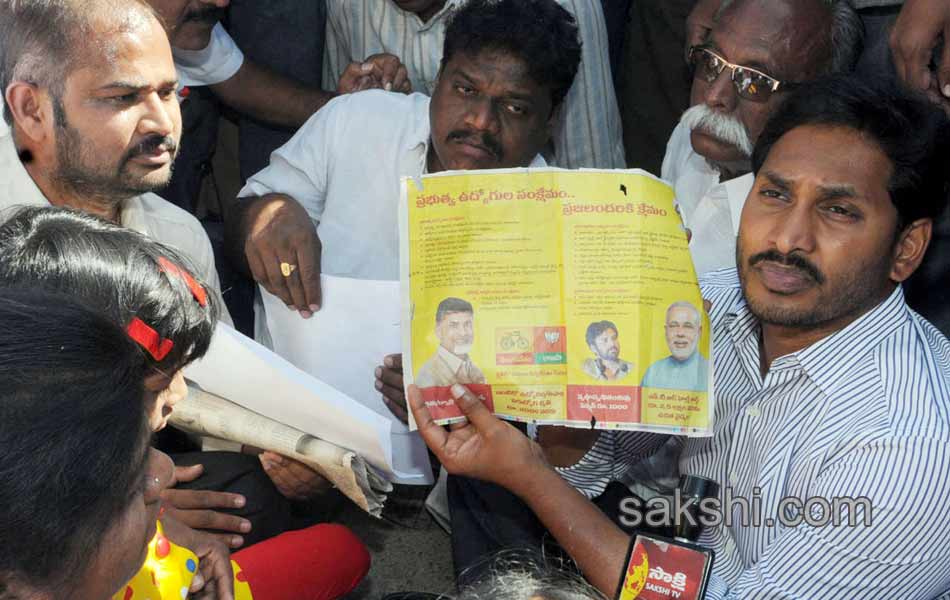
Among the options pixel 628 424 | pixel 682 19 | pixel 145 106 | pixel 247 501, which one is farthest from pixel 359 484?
pixel 682 19

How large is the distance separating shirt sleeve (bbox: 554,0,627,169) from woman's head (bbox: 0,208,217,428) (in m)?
1.90

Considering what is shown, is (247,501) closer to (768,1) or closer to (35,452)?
(35,452)

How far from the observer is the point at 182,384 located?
2113 mm

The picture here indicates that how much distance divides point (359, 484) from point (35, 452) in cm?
108

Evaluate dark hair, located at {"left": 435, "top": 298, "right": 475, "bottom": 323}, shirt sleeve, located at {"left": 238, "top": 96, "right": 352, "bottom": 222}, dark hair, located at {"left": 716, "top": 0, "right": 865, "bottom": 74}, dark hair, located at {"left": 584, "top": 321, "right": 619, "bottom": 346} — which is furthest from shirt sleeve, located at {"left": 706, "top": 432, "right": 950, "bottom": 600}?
shirt sleeve, located at {"left": 238, "top": 96, "right": 352, "bottom": 222}

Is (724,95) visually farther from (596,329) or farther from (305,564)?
(305,564)

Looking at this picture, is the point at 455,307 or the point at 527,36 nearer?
the point at 455,307

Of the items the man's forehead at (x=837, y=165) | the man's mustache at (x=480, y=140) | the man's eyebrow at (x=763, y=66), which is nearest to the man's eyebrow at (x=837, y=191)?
the man's forehead at (x=837, y=165)

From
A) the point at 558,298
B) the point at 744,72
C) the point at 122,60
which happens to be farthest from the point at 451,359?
the point at 744,72

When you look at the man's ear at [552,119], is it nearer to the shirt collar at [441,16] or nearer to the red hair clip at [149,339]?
the shirt collar at [441,16]

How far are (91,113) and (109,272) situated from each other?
0.77 m

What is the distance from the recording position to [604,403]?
2.15 m

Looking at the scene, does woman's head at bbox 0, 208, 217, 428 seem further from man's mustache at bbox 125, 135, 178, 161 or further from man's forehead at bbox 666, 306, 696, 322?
man's forehead at bbox 666, 306, 696, 322

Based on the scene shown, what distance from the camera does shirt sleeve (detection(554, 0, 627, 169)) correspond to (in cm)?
366
